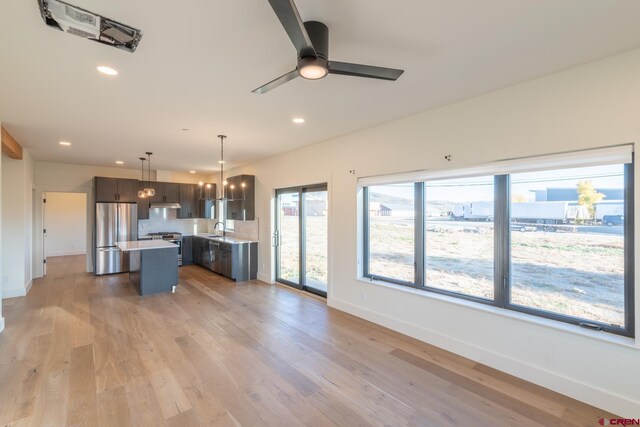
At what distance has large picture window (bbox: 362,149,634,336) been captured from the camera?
→ 2.33 metres

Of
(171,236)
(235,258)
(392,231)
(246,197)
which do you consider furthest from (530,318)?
(171,236)

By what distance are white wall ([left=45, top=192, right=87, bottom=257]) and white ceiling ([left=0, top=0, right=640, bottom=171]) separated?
784 cm

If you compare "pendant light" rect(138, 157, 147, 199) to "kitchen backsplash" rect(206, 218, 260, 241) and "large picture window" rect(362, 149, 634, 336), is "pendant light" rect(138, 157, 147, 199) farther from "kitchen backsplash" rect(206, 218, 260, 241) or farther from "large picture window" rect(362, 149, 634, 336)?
"large picture window" rect(362, 149, 634, 336)

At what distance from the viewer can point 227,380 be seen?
2.59 metres

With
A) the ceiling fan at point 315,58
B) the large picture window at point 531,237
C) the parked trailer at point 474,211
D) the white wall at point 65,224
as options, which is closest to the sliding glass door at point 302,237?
the large picture window at point 531,237

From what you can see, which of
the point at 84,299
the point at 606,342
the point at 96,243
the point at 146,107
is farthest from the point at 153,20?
the point at 96,243

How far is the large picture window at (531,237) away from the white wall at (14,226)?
6.65 meters

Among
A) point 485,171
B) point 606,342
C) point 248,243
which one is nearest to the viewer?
point 606,342

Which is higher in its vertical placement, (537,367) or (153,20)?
(153,20)

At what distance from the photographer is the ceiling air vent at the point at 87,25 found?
1.67 meters

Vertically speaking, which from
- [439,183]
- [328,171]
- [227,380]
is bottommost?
[227,380]

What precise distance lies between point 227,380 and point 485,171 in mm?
3253

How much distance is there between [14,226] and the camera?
512cm

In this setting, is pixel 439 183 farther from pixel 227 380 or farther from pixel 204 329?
pixel 204 329
